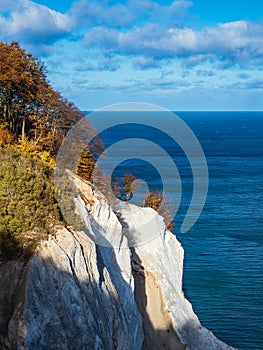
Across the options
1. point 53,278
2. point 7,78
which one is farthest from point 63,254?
point 7,78

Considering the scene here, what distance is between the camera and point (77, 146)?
24.4 metres

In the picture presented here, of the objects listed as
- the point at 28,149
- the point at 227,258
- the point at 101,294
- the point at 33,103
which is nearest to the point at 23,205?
the point at 101,294

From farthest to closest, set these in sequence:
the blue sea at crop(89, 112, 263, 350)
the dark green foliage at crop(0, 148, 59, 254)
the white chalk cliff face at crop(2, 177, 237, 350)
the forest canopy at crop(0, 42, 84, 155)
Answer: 1. the blue sea at crop(89, 112, 263, 350)
2. the forest canopy at crop(0, 42, 84, 155)
3. the dark green foliage at crop(0, 148, 59, 254)
4. the white chalk cliff face at crop(2, 177, 237, 350)

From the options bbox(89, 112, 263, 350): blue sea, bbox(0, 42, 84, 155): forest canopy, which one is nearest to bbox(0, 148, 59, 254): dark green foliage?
bbox(0, 42, 84, 155): forest canopy

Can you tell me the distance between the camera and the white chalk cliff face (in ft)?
41.2

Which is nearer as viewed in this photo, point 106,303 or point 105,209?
point 106,303

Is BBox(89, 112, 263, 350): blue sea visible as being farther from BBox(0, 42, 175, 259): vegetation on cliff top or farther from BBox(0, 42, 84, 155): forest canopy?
BBox(0, 42, 84, 155): forest canopy

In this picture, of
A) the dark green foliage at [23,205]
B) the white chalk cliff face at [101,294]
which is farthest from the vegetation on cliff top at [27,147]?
the white chalk cliff face at [101,294]

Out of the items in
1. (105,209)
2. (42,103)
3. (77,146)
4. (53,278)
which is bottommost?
(53,278)

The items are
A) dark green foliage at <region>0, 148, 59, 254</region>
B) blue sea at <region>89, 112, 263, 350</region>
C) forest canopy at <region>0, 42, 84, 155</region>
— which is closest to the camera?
dark green foliage at <region>0, 148, 59, 254</region>

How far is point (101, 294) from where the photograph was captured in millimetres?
15438

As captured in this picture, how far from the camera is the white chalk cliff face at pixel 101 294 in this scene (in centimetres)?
1257

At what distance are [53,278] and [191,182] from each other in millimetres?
57114

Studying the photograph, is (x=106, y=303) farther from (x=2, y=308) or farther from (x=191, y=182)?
(x=191, y=182)
